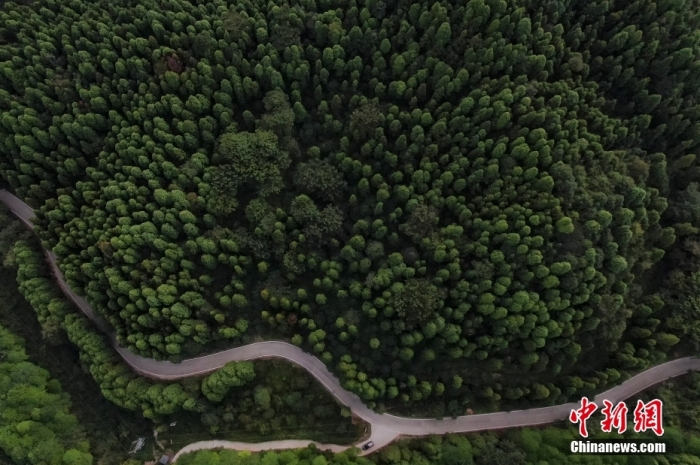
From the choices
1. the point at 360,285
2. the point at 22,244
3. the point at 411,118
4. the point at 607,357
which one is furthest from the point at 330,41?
the point at 607,357

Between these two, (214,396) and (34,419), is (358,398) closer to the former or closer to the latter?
(214,396)

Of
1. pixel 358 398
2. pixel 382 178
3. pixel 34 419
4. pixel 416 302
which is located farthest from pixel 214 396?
pixel 382 178

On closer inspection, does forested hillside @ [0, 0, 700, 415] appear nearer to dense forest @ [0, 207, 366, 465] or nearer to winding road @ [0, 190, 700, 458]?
winding road @ [0, 190, 700, 458]

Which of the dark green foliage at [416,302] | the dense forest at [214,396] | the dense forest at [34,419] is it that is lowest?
the dense forest at [34,419]

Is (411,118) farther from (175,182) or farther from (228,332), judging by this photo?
(228,332)

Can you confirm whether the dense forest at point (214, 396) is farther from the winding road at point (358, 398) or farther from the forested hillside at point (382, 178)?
the forested hillside at point (382, 178)

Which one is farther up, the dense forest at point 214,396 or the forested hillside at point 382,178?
the forested hillside at point 382,178

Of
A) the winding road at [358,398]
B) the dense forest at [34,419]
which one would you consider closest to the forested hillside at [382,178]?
the winding road at [358,398]
